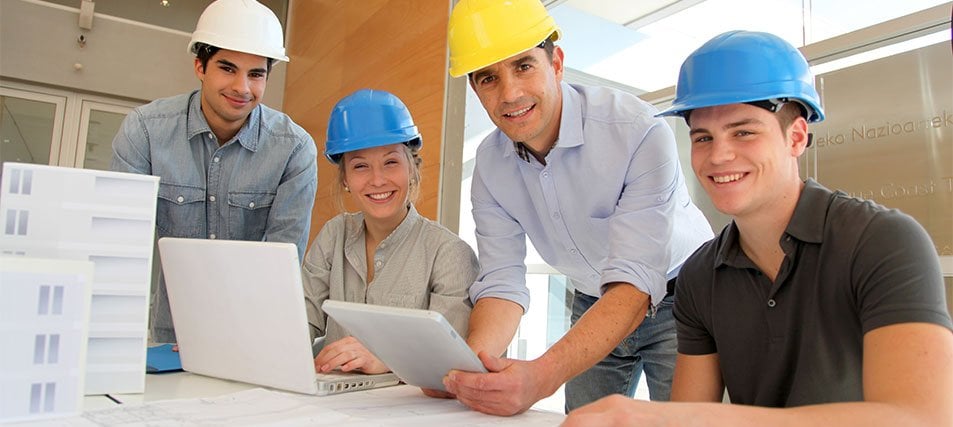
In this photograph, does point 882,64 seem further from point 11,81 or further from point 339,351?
point 11,81

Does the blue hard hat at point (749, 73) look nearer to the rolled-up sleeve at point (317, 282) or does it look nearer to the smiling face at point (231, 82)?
the rolled-up sleeve at point (317, 282)

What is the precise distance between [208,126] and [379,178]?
2.36ft

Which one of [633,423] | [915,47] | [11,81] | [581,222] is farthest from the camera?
[11,81]

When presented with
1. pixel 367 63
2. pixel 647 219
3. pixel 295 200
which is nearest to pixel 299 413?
pixel 647 219

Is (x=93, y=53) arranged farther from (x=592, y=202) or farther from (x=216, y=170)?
(x=592, y=202)

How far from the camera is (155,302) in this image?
2184 millimetres

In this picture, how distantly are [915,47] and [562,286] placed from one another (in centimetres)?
172


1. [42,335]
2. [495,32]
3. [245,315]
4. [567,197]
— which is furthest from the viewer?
[567,197]

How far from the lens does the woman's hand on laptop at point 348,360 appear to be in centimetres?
140

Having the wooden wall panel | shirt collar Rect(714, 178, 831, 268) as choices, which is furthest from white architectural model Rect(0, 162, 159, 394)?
the wooden wall panel

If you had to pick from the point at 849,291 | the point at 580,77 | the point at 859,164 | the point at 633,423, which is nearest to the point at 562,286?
the point at 580,77

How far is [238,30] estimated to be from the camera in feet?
6.75

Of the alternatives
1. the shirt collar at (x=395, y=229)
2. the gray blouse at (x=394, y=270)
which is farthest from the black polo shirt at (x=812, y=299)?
the shirt collar at (x=395, y=229)

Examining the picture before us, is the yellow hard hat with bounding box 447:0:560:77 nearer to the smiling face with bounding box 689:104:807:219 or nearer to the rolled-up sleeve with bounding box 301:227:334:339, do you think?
the smiling face with bounding box 689:104:807:219
